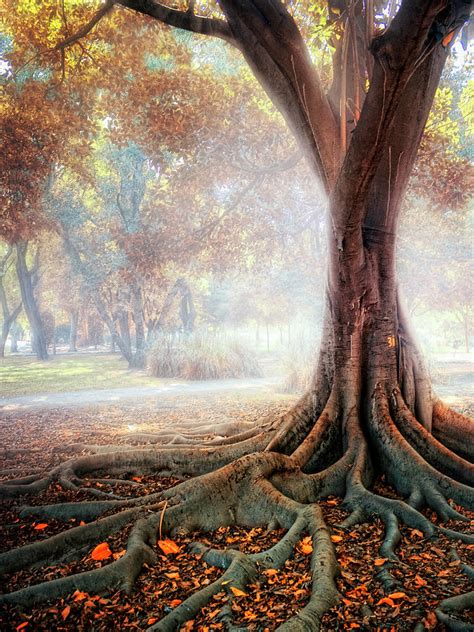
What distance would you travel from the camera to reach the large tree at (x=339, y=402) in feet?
8.45

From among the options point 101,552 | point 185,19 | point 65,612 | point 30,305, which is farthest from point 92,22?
point 30,305

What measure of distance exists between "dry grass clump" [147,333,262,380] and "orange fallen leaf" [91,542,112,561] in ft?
35.8

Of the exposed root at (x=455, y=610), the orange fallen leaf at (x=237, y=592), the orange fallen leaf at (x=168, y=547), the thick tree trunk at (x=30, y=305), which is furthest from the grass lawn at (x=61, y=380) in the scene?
the exposed root at (x=455, y=610)

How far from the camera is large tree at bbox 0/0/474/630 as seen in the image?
2576 mm

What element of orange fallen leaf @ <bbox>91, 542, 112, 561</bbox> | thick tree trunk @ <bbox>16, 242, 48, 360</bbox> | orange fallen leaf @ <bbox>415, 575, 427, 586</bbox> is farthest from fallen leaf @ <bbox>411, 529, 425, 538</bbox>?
thick tree trunk @ <bbox>16, 242, 48, 360</bbox>

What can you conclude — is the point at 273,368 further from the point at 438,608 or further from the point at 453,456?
the point at 438,608

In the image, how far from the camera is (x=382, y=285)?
420 cm

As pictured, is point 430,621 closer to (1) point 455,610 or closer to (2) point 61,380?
(1) point 455,610

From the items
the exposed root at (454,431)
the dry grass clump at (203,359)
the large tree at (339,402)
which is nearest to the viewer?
the large tree at (339,402)

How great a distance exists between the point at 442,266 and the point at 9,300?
26014 mm

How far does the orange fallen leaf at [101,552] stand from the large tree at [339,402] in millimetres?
133

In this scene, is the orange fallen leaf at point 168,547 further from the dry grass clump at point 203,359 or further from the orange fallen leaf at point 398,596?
the dry grass clump at point 203,359

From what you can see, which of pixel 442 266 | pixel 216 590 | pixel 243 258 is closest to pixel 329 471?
pixel 216 590

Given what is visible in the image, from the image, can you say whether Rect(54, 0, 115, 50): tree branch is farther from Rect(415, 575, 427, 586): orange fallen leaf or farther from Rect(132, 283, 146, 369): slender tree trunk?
Rect(132, 283, 146, 369): slender tree trunk
